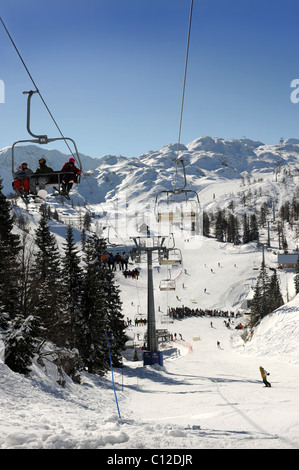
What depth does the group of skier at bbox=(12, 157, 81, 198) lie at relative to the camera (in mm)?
10180

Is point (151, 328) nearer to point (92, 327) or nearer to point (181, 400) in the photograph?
point (92, 327)

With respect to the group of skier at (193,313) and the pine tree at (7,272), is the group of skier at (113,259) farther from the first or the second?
the group of skier at (193,313)

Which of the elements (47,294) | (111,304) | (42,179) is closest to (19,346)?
(42,179)

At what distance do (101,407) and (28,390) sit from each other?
11.3 feet

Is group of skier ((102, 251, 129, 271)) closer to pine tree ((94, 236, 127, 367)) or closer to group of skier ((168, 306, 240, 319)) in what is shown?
pine tree ((94, 236, 127, 367))

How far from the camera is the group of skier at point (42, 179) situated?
33.4 ft

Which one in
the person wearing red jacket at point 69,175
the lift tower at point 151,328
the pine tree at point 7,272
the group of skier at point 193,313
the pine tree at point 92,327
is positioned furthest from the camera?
the group of skier at point 193,313

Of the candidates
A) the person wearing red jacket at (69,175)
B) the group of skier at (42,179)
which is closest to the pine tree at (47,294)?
the group of skier at (42,179)

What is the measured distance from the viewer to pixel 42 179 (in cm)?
1024

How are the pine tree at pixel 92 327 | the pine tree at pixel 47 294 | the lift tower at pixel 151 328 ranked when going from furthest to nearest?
the lift tower at pixel 151 328 < the pine tree at pixel 92 327 < the pine tree at pixel 47 294

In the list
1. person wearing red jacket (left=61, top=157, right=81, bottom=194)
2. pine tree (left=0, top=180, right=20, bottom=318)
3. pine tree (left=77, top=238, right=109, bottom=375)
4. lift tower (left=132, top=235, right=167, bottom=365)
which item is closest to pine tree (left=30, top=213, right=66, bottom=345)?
pine tree (left=0, top=180, right=20, bottom=318)

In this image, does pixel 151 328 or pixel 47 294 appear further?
pixel 151 328

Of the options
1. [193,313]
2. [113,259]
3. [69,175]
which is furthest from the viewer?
[193,313]
